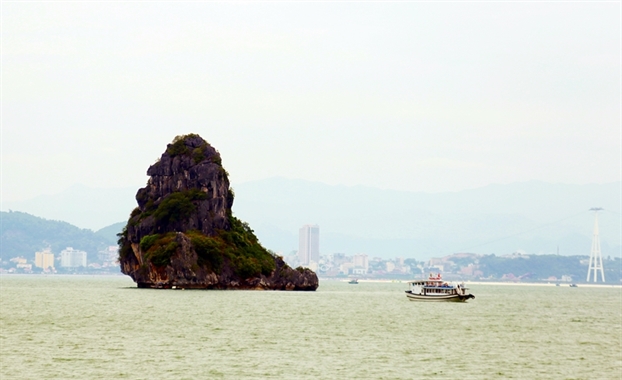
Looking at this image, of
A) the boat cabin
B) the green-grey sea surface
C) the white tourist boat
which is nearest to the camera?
the green-grey sea surface

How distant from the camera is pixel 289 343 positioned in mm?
71500

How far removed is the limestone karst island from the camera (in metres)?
153

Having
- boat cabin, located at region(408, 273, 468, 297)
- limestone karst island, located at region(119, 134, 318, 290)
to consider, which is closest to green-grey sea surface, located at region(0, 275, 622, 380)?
boat cabin, located at region(408, 273, 468, 297)

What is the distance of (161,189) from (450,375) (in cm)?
11992

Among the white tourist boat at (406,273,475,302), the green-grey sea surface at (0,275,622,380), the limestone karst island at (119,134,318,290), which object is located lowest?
the green-grey sea surface at (0,275,622,380)

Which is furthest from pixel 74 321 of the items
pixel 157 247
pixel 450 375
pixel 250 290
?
pixel 250 290

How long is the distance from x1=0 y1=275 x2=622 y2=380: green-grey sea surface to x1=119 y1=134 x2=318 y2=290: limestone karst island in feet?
123

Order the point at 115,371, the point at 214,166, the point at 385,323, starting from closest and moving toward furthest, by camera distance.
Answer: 1. the point at 115,371
2. the point at 385,323
3. the point at 214,166

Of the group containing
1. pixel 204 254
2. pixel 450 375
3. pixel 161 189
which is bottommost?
pixel 450 375

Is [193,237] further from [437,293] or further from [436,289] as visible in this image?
[437,293]

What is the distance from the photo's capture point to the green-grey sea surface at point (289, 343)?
56656mm

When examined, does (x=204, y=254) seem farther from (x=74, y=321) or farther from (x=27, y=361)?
(x=27, y=361)

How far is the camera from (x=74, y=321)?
284 feet

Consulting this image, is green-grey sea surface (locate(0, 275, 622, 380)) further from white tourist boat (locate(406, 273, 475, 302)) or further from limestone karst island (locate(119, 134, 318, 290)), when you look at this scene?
limestone karst island (locate(119, 134, 318, 290))
